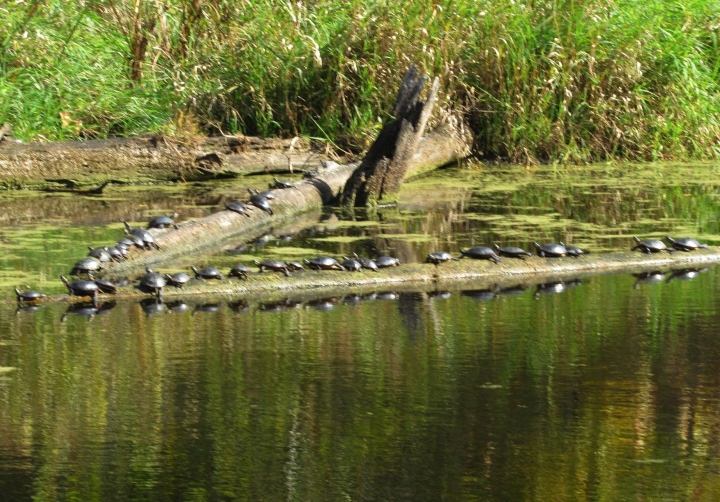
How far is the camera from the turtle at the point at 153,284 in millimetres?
6012

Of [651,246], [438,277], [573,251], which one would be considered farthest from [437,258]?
[651,246]

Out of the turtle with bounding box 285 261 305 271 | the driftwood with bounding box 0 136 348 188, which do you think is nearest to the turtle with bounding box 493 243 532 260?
the turtle with bounding box 285 261 305 271

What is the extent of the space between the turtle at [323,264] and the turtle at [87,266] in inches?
42.6

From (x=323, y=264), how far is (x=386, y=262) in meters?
0.34

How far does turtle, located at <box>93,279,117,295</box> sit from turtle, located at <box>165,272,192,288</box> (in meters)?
0.26

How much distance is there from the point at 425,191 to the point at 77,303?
473 cm

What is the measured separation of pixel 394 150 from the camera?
908 cm

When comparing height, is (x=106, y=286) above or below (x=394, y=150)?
below

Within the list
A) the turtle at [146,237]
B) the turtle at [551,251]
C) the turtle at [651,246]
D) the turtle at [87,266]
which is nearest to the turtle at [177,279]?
the turtle at [87,266]

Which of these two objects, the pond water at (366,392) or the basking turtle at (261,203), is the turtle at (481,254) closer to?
the pond water at (366,392)

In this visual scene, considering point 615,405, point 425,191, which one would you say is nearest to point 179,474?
point 615,405

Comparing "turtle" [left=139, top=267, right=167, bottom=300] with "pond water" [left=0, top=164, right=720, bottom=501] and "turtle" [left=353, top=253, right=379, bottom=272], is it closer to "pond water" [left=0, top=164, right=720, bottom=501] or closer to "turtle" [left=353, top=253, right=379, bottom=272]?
"pond water" [left=0, top=164, right=720, bottom=501]

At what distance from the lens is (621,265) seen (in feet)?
23.1

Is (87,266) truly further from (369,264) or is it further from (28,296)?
(369,264)
